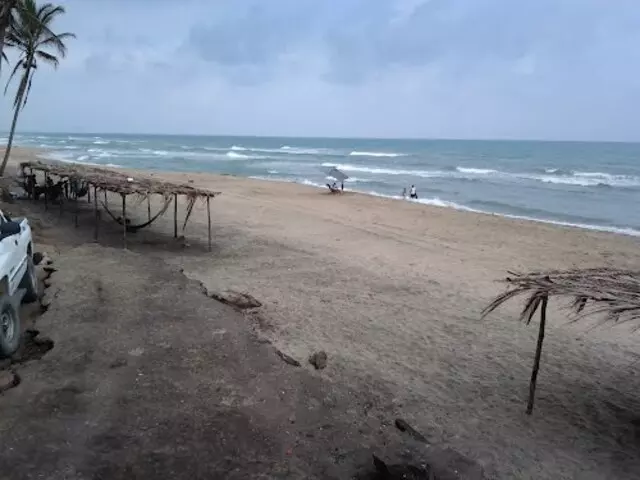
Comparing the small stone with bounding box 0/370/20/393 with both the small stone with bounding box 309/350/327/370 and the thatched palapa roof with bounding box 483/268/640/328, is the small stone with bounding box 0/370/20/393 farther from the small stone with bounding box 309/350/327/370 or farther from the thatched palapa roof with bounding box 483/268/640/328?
the thatched palapa roof with bounding box 483/268/640/328

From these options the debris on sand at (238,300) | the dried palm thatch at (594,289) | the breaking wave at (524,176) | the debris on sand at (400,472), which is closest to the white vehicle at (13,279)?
the debris on sand at (238,300)

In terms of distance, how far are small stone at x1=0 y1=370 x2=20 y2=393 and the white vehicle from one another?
19.7 inches

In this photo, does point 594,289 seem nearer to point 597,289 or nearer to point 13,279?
point 597,289

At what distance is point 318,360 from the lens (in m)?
6.46

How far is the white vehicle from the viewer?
565cm

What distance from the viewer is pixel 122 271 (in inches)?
356

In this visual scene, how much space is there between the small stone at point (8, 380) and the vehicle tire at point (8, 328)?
0.47m

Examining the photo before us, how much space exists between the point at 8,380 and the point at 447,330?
5.83 meters

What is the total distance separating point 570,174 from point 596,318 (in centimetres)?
3941

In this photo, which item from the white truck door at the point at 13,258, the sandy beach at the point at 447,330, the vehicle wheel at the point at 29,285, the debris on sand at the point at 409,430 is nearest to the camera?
the debris on sand at the point at 409,430

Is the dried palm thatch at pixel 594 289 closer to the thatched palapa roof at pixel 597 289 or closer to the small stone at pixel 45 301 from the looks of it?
the thatched palapa roof at pixel 597 289

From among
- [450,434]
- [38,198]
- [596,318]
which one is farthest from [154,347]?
[38,198]

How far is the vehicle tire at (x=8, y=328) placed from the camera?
5543 millimetres

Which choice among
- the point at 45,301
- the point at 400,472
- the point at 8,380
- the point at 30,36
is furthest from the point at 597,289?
the point at 30,36
